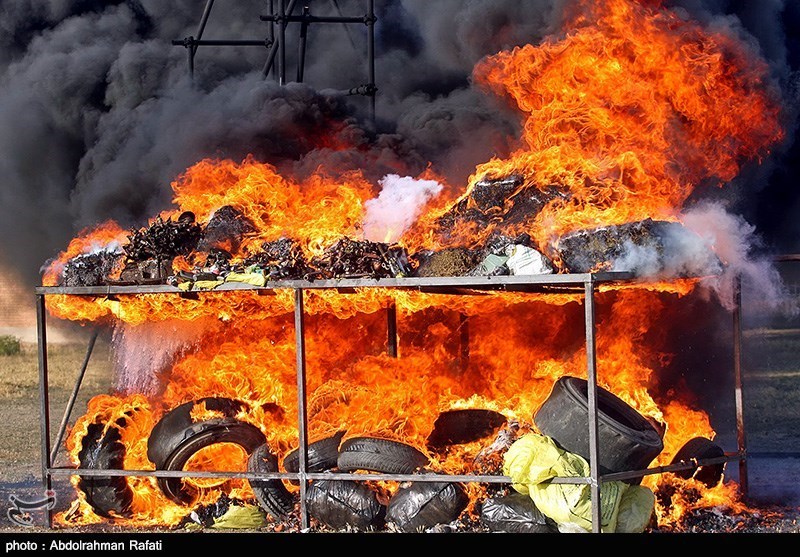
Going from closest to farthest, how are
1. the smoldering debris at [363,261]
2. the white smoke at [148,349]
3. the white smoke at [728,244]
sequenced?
1. the smoldering debris at [363,261]
2. the white smoke at [728,244]
3. the white smoke at [148,349]

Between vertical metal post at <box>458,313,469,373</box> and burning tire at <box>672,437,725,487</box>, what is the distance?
9.06 ft

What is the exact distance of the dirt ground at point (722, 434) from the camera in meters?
11.1

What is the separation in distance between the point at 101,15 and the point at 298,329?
19589 millimetres

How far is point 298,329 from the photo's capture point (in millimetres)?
10188

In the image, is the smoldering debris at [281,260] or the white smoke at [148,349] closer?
the smoldering debris at [281,260]

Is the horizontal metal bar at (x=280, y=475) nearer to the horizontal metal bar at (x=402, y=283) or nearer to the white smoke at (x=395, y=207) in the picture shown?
the horizontal metal bar at (x=402, y=283)

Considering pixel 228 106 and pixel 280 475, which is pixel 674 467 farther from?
pixel 228 106

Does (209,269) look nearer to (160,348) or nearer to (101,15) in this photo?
(160,348)

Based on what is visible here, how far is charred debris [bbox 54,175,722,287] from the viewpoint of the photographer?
31.8ft

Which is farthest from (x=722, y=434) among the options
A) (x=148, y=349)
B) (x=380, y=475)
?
(x=148, y=349)

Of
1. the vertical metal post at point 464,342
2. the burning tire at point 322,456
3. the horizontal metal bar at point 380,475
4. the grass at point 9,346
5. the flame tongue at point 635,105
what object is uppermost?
the flame tongue at point 635,105

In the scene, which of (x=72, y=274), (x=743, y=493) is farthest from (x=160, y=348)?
(x=743, y=493)

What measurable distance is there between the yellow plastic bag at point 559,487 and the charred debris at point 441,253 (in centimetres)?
163

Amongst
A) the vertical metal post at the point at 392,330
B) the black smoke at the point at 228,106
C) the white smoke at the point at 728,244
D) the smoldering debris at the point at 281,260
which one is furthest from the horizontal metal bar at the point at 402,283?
the black smoke at the point at 228,106
